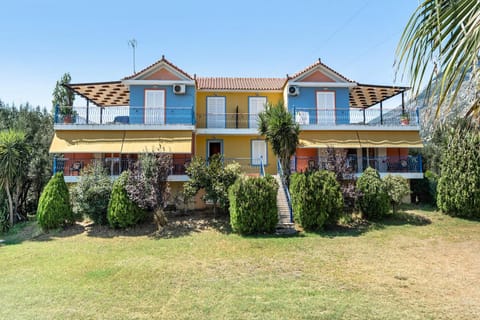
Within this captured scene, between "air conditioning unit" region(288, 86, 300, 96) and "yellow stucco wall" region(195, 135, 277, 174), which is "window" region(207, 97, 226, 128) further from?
"air conditioning unit" region(288, 86, 300, 96)

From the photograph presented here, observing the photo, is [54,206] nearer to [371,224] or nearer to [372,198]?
[371,224]

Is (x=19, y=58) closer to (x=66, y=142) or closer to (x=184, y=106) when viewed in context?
(x=66, y=142)

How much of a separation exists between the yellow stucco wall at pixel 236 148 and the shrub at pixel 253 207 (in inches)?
373

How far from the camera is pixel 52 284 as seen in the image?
34.3 feet

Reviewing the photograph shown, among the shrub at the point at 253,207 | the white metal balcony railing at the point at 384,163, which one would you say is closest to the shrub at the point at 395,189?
the white metal balcony railing at the point at 384,163

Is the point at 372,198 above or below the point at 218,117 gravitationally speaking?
below

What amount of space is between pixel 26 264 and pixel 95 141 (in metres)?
11.2

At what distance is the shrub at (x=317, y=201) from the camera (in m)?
17.6

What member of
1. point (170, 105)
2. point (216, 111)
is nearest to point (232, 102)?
point (216, 111)

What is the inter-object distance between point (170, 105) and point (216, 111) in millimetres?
4628

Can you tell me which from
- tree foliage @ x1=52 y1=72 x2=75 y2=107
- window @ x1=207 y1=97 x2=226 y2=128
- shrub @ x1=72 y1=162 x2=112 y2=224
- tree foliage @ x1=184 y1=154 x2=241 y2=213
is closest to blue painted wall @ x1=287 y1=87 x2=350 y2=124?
window @ x1=207 y1=97 x2=226 y2=128

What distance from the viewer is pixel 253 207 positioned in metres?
17.3

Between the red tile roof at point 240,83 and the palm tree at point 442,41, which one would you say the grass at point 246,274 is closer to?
the palm tree at point 442,41

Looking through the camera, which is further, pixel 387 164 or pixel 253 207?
pixel 387 164
